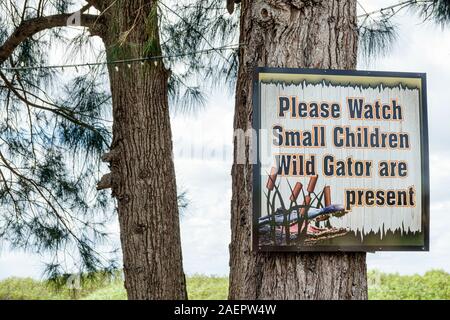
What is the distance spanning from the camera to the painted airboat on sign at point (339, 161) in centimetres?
131

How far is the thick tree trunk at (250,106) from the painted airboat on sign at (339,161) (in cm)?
5

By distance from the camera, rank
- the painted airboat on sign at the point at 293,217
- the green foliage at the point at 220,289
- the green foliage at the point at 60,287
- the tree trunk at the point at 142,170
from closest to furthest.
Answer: the painted airboat on sign at the point at 293,217, the tree trunk at the point at 142,170, the green foliage at the point at 60,287, the green foliage at the point at 220,289

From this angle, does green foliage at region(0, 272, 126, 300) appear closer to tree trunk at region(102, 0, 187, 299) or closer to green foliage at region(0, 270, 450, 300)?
green foliage at region(0, 270, 450, 300)

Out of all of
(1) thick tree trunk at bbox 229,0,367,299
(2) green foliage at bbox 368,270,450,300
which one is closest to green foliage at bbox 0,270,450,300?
(2) green foliage at bbox 368,270,450,300

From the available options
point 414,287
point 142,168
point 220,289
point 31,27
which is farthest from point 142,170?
point 414,287

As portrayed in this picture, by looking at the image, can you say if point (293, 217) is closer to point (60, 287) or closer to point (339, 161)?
point (339, 161)

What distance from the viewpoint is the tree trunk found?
7.25 ft

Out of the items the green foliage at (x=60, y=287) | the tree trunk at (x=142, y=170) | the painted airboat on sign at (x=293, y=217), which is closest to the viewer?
the painted airboat on sign at (x=293, y=217)

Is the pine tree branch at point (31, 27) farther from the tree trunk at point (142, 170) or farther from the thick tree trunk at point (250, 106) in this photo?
the thick tree trunk at point (250, 106)

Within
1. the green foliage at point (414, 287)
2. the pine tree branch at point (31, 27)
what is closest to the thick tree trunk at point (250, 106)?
the pine tree branch at point (31, 27)

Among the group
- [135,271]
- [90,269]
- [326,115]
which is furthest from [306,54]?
[90,269]

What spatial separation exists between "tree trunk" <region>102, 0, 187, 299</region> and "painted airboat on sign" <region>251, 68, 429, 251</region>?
0.94m

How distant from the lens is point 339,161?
1340 mm

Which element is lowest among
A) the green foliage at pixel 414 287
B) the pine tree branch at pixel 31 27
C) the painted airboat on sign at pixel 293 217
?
the green foliage at pixel 414 287
